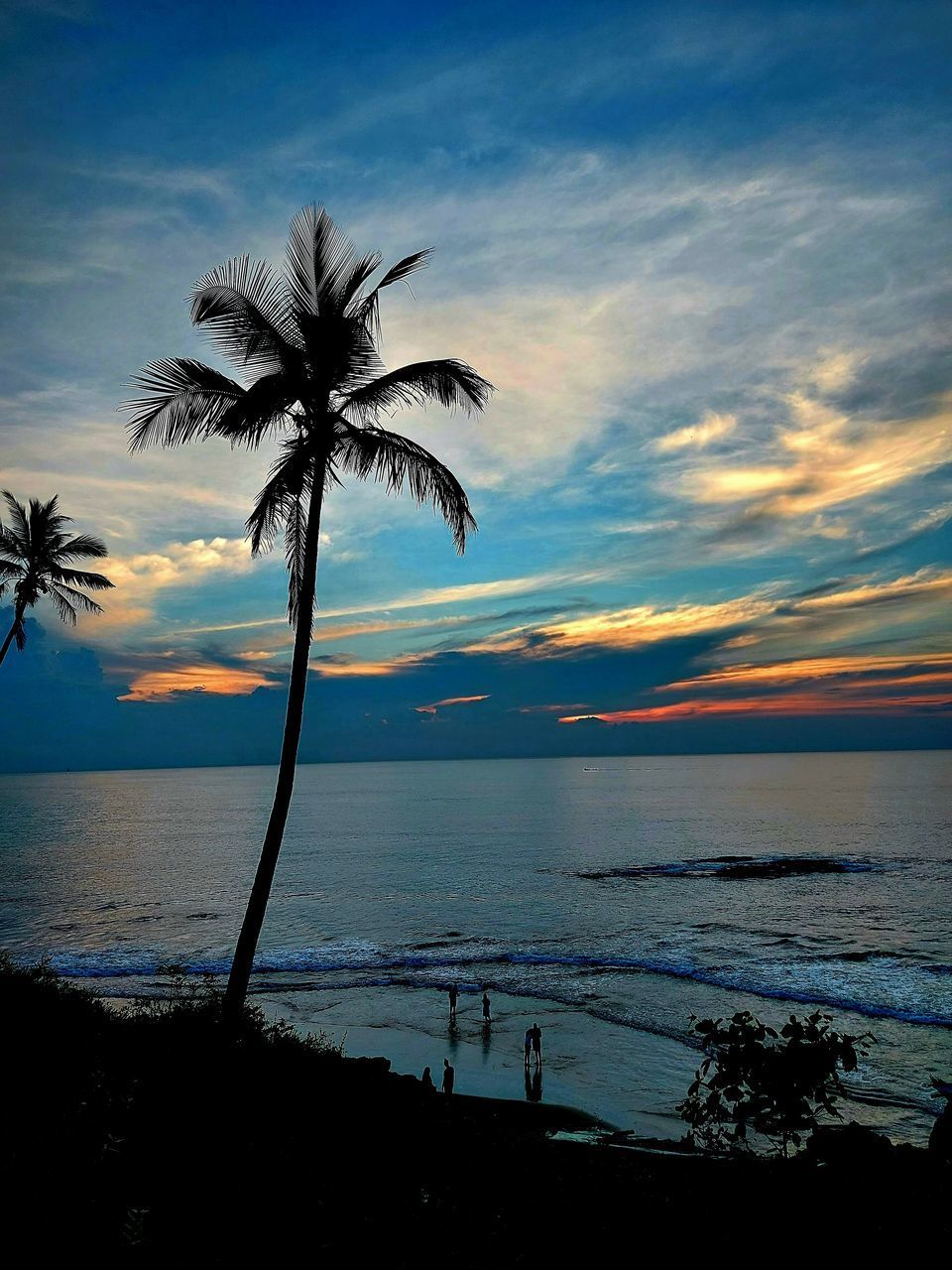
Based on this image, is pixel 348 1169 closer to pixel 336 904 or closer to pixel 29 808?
pixel 336 904

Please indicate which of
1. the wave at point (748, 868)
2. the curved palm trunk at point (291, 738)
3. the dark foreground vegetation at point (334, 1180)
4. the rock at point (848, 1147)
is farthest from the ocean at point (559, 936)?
the curved palm trunk at point (291, 738)

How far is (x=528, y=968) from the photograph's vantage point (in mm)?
29891

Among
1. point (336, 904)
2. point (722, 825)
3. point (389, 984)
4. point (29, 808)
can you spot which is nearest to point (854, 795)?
point (722, 825)

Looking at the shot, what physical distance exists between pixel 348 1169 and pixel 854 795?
143692 millimetres

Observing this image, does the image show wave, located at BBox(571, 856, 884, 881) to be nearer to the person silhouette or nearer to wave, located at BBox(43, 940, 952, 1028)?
wave, located at BBox(43, 940, 952, 1028)

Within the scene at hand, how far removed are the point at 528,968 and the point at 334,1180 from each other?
23874 mm

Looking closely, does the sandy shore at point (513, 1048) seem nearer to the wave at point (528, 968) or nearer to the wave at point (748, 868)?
the wave at point (528, 968)

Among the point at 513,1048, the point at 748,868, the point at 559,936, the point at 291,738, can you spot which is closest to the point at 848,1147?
the point at 291,738

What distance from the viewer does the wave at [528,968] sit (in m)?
25.5

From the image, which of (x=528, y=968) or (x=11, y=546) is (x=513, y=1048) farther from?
(x=11, y=546)

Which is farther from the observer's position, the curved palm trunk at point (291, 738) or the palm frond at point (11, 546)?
the palm frond at point (11, 546)

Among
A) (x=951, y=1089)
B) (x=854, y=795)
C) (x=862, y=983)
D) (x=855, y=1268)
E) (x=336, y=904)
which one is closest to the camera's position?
(x=855, y=1268)

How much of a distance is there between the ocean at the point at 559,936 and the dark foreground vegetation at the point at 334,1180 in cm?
728

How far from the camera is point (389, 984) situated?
2761cm
